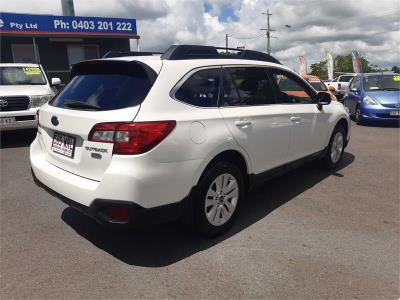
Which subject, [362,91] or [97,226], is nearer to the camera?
[97,226]

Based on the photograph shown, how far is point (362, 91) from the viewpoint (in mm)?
10500

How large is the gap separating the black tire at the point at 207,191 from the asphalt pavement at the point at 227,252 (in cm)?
11

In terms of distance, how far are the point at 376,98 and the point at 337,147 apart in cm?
532

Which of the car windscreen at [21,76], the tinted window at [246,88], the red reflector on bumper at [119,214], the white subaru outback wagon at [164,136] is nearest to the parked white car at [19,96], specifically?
the car windscreen at [21,76]

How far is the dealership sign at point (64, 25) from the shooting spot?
56.2 ft

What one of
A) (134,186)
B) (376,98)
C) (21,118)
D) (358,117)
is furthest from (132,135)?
(358,117)

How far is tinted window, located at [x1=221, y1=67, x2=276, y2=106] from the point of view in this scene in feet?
11.4

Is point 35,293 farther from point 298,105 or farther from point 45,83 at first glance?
point 45,83

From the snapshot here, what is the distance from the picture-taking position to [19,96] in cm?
741

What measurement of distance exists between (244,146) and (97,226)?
1746 millimetres

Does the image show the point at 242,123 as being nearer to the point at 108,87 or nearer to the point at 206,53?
the point at 206,53

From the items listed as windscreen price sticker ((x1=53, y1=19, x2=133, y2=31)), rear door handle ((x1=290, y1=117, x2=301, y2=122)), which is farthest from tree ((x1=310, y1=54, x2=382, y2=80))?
rear door handle ((x1=290, y1=117, x2=301, y2=122))

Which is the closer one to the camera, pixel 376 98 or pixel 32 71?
pixel 32 71

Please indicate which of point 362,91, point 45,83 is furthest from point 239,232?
point 362,91
